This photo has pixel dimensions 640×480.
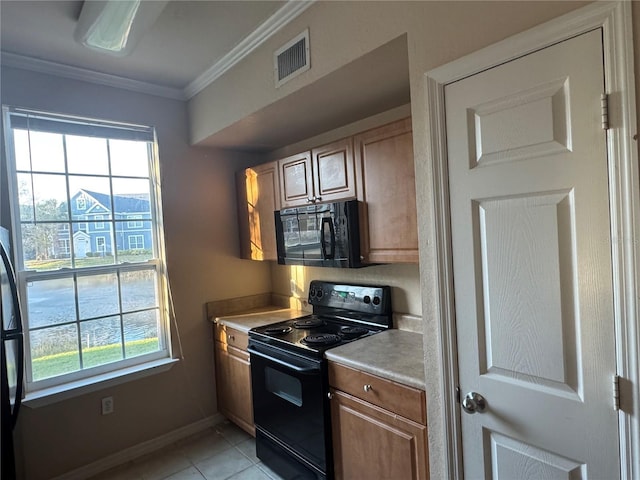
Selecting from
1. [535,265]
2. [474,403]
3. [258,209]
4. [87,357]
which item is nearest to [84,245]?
[87,357]

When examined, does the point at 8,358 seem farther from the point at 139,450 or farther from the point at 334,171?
the point at 334,171

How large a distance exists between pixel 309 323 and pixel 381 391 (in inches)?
36.8

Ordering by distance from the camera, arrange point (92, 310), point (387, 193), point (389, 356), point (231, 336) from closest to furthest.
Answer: point (389, 356), point (387, 193), point (92, 310), point (231, 336)

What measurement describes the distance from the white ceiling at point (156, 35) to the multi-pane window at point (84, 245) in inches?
15.8

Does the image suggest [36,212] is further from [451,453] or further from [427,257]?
[451,453]

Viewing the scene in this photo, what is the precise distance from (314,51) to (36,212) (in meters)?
1.96

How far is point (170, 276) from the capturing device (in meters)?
2.78

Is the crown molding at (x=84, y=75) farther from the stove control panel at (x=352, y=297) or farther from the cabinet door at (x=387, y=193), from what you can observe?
the stove control panel at (x=352, y=297)

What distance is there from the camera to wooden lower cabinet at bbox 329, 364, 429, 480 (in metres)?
1.57

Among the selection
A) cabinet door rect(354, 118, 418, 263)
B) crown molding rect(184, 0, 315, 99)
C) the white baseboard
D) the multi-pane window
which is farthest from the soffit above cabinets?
the white baseboard

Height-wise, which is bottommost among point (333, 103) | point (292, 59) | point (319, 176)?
point (319, 176)

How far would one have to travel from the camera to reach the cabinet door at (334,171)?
7.09ft

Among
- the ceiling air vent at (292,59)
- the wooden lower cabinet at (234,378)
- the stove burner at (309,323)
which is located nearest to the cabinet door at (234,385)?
the wooden lower cabinet at (234,378)

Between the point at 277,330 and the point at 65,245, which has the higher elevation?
the point at 65,245
